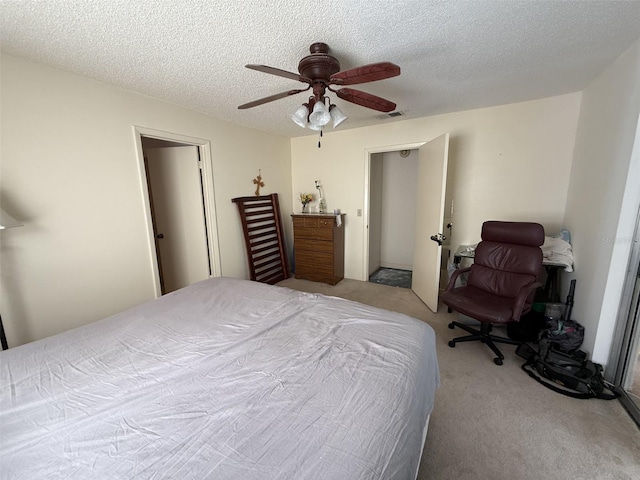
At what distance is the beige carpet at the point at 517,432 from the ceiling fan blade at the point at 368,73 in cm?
204

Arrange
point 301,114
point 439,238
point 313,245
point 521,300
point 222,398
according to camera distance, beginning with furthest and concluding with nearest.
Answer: point 313,245, point 439,238, point 521,300, point 301,114, point 222,398

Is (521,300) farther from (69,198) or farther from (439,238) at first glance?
(69,198)

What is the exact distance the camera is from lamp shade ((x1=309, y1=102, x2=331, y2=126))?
1557 millimetres

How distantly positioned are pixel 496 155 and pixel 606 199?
1262 mm

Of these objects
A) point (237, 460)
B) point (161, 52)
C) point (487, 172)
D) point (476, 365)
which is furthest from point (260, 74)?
point (476, 365)

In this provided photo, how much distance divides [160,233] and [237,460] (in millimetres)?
3330

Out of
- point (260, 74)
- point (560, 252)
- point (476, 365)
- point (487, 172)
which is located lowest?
point (476, 365)

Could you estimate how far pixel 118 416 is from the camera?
0.84 meters

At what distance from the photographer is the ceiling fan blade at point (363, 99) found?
5.37 ft

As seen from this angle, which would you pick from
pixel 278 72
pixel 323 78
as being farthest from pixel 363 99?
pixel 278 72

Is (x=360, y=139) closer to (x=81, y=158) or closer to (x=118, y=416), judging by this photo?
(x=81, y=158)

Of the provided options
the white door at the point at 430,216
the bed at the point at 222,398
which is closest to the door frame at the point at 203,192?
the bed at the point at 222,398

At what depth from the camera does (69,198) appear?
1.92 meters

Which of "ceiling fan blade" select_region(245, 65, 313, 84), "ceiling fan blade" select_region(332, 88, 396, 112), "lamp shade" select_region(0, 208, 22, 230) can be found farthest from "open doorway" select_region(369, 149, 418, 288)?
"lamp shade" select_region(0, 208, 22, 230)
